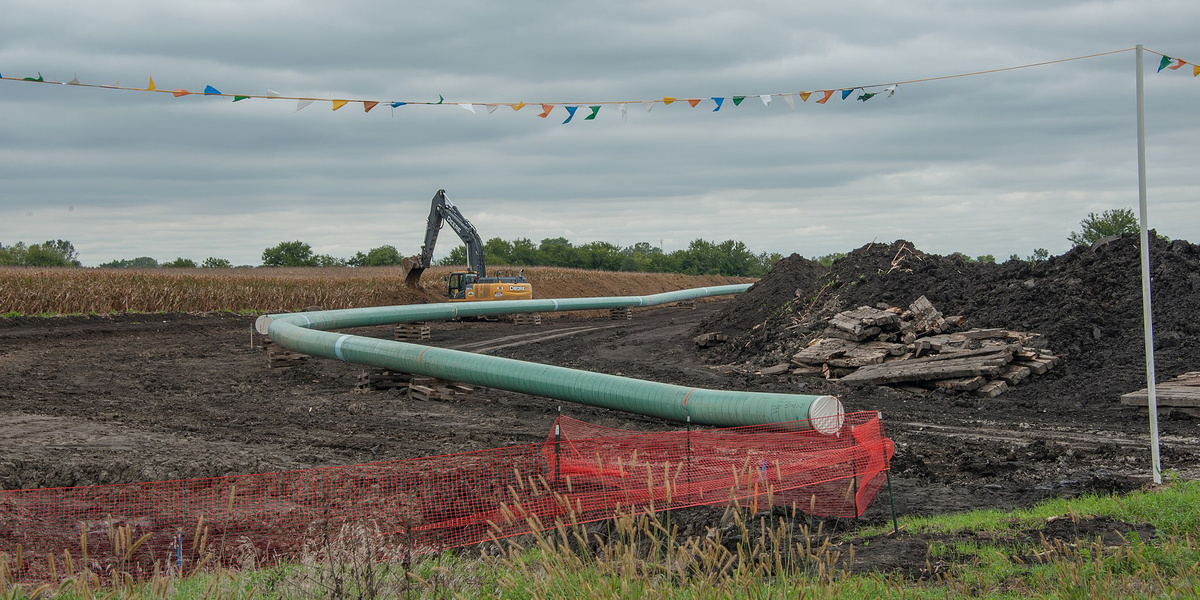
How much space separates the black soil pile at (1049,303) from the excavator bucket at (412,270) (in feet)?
52.6

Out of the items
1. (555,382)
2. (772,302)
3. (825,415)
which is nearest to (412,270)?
(772,302)

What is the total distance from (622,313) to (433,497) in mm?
30414

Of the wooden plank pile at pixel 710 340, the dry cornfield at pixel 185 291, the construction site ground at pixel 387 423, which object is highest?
the dry cornfield at pixel 185 291

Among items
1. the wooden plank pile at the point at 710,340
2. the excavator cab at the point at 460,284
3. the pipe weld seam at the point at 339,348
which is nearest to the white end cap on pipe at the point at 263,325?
the pipe weld seam at the point at 339,348

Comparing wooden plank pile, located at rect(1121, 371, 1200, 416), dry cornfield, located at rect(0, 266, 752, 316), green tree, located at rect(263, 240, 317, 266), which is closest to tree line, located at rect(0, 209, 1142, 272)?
green tree, located at rect(263, 240, 317, 266)

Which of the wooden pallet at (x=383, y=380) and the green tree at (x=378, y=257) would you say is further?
the green tree at (x=378, y=257)

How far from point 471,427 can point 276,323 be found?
9255 mm

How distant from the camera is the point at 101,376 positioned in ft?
57.5

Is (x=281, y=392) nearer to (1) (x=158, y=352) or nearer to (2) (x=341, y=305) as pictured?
(1) (x=158, y=352)

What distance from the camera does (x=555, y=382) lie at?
12703 millimetres

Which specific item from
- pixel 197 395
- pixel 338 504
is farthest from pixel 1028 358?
pixel 197 395

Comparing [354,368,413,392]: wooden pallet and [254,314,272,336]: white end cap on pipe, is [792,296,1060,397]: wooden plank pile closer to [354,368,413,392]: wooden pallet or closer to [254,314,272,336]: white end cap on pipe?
[354,368,413,392]: wooden pallet

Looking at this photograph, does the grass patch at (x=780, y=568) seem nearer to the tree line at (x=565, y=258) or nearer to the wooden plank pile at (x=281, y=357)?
the wooden plank pile at (x=281, y=357)

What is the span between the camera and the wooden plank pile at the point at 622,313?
35281mm
